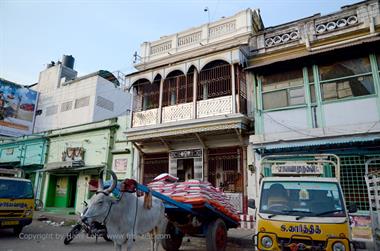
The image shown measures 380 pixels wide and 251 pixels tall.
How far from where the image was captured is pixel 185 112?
1260 centimetres

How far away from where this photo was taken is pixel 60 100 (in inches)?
1000

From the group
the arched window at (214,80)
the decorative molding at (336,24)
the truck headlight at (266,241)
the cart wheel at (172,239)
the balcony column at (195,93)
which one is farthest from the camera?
the arched window at (214,80)

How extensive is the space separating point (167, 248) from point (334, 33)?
10.1 metres

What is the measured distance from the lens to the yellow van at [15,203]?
354 inches

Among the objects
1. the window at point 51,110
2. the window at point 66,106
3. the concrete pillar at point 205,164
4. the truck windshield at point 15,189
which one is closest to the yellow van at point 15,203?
the truck windshield at point 15,189

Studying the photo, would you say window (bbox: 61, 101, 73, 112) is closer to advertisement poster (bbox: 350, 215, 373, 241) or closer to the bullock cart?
the bullock cart

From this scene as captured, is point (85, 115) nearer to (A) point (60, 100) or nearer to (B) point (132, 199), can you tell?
(A) point (60, 100)

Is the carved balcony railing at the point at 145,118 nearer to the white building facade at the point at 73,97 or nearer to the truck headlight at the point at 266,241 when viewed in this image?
the white building facade at the point at 73,97

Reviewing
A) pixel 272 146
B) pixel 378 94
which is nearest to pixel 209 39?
pixel 272 146

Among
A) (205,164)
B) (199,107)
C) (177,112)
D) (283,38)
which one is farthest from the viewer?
(177,112)

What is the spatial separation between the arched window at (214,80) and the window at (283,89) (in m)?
1.86

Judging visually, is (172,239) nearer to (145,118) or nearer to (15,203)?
(15,203)

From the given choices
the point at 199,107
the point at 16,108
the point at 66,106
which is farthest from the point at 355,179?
the point at 16,108

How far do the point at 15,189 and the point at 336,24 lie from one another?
13884 millimetres
